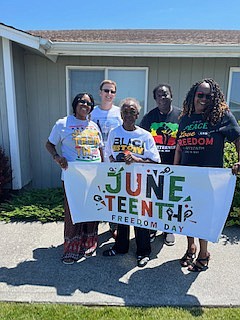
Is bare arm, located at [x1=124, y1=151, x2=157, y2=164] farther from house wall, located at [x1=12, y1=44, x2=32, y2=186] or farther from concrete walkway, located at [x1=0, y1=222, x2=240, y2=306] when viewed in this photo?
house wall, located at [x1=12, y1=44, x2=32, y2=186]

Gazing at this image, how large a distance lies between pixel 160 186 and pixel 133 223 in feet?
1.67

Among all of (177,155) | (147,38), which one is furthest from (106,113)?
(147,38)

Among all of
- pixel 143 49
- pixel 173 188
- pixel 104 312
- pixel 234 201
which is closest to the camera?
pixel 104 312

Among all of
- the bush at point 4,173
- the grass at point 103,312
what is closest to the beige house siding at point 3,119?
the bush at point 4,173

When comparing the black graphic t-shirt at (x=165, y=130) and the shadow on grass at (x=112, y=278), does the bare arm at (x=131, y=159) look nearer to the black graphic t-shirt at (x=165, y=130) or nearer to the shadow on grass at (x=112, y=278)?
the black graphic t-shirt at (x=165, y=130)

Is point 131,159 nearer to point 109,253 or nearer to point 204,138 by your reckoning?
point 204,138

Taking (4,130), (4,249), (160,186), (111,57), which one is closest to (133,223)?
(160,186)

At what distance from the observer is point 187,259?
2.98m

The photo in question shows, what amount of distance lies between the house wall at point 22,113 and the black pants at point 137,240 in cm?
292

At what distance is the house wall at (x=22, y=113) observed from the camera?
5.03 m

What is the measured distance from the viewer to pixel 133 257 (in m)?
3.12

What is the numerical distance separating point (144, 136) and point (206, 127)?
0.61 meters

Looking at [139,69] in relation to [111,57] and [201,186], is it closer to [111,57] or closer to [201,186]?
[111,57]

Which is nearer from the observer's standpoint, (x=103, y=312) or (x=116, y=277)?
(x=103, y=312)
